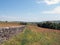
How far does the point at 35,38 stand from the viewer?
13.6m

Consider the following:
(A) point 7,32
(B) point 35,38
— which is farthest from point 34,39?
(A) point 7,32

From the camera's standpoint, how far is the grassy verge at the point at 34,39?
12203 mm

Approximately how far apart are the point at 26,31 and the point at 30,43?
152 cm

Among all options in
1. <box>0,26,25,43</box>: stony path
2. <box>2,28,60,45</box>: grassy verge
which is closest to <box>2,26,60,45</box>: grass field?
<box>2,28,60,45</box>: grassy verge

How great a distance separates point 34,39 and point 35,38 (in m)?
0.22

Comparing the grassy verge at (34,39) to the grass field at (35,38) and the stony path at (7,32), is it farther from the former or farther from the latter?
the stony path at (7,32)

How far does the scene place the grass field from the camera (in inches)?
481

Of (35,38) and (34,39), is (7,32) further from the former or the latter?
(35,38)

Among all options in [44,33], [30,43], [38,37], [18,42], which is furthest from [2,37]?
[44,33]

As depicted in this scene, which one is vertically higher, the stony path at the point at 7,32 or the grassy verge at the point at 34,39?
the stony path at the point at 7,32

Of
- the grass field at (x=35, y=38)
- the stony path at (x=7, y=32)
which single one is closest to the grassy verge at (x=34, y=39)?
the grass field at (x=35, y=38)

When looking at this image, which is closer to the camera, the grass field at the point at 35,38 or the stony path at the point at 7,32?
the stony path at the point at 7,32

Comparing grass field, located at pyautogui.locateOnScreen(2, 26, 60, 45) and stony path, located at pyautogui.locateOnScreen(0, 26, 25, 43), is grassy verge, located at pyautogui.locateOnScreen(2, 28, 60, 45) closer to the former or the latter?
grass field, located at pyautogui.locateOnScreen(2, 26, 60, 45)

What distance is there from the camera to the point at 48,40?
45.3ft
